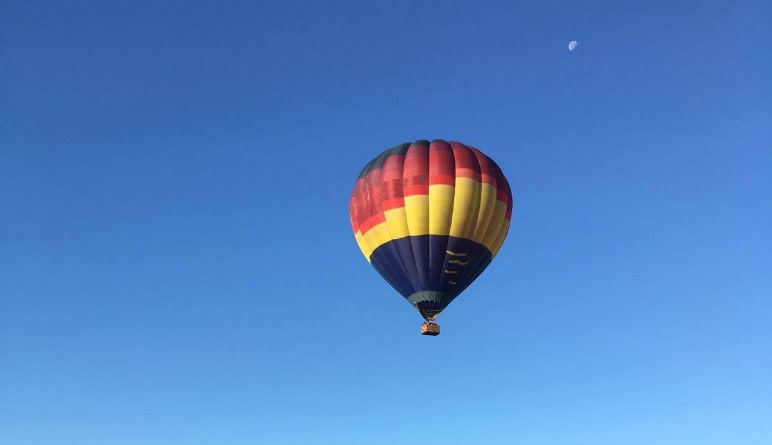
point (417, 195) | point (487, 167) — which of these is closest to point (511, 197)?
point (487, 167)

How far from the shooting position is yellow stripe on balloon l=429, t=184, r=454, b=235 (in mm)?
45156

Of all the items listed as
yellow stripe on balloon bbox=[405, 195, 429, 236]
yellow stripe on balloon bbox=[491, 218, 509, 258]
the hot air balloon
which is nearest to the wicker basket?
the hot air balloon

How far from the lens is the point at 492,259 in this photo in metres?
48.4

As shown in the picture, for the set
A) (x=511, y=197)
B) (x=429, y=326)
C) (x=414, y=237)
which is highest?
(x=511, y=197)

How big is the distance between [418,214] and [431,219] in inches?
27.0

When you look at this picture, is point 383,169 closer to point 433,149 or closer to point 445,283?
point 433,149

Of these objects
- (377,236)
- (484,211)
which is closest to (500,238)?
(484,211)

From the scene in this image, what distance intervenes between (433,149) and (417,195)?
9.22 ft

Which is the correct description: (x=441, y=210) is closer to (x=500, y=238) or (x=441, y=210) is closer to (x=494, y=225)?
(x=494, y=225)

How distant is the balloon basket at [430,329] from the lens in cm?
4466

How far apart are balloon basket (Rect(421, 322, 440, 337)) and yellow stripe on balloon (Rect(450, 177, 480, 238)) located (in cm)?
455

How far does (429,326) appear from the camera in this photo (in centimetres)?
4484

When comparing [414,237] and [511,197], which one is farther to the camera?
[511,197]

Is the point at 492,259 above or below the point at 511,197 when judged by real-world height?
below
